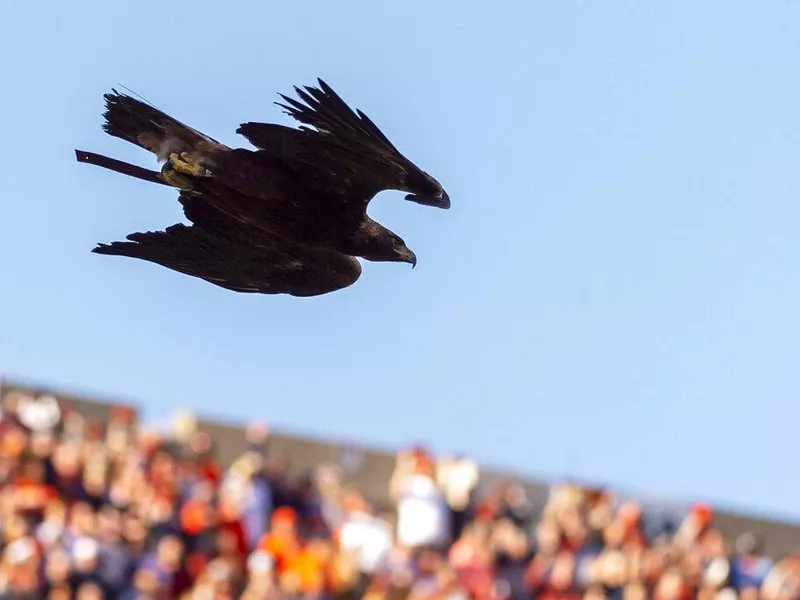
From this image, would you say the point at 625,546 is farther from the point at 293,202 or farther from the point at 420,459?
the point at 293,202

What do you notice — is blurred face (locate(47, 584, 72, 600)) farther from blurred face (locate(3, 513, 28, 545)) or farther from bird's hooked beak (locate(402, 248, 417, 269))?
bird's hooked beak (locate(402, 248, 417, 269))

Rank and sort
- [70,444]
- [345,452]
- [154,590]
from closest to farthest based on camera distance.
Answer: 1. [154,590]
2. [70,444]
3. [345,452]

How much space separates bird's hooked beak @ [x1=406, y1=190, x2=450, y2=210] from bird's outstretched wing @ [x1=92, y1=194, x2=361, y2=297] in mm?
809

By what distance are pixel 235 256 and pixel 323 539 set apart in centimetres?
454

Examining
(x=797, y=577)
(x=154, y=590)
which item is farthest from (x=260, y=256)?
(x=797, y=577)

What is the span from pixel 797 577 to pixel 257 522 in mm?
4138

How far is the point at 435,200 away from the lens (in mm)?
9766

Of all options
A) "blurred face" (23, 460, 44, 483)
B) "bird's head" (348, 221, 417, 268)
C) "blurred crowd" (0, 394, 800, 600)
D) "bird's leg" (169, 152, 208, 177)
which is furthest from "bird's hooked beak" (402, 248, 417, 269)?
"blurred face" (23, 460, 44, 483)

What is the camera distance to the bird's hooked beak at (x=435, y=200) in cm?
977

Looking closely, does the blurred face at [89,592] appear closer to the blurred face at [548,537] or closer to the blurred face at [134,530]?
the blurred face at [134,530]

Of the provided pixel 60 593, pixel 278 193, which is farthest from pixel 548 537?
pixel 278 193

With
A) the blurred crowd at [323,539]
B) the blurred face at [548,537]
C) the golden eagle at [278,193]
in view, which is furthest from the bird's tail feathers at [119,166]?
the blurred face at [548,537]

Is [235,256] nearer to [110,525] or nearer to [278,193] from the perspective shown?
[278,193]

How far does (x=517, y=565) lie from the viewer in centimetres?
1455
